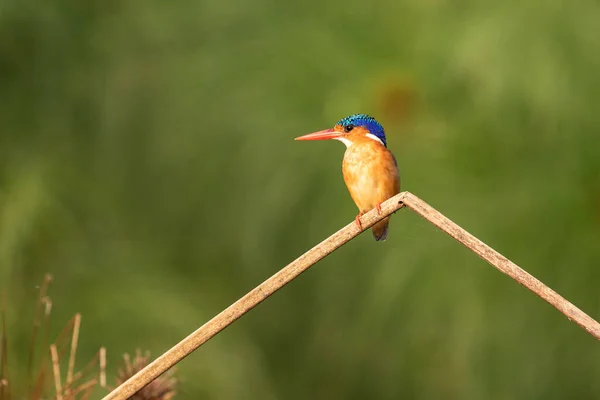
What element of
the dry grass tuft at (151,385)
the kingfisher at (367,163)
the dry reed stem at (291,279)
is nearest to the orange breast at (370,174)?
the kingfisher at (367,163)

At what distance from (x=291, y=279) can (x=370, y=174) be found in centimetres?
50

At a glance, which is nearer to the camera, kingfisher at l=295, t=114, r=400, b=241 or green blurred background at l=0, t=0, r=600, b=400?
kingfisher at l=295, t=114, r=400, b=241

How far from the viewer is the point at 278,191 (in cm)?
267

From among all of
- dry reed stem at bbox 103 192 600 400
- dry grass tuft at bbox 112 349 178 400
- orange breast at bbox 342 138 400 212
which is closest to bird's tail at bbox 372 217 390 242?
orange breast at bbox 342 138 400 212

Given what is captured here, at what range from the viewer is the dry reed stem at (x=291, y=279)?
709mm

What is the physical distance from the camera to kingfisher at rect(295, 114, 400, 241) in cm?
119

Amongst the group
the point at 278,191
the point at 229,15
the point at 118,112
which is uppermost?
the point at 229,15

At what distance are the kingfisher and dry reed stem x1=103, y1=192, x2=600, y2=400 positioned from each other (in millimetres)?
456

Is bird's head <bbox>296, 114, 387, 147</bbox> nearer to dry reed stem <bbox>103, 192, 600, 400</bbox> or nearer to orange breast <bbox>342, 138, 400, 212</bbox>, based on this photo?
orange breast <bbox>342, 138, 400, 212</bbox>

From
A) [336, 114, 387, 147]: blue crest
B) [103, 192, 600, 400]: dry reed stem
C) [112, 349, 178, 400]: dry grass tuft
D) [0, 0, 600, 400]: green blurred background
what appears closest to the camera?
[103, 192, 600, 400]: dry reed stem

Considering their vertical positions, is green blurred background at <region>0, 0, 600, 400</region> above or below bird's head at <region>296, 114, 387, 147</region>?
below

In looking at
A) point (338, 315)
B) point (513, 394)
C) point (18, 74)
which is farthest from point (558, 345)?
point (18, 74)

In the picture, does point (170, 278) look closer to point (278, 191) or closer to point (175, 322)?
point (175, 322)

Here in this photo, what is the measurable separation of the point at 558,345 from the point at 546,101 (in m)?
0.66
